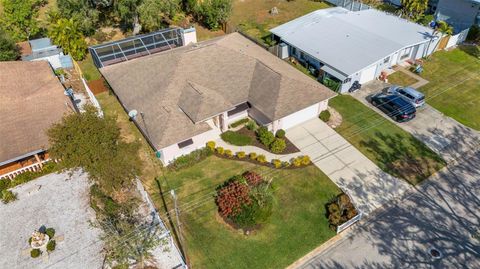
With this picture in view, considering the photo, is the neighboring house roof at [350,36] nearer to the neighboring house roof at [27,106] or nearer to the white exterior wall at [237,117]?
the white exterior wall at [237,117]

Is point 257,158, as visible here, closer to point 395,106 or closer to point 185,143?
point 185,143

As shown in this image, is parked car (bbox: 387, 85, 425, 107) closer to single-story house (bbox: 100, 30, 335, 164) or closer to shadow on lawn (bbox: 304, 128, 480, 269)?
single-story house (bbox: 100, 30, 335, 164)

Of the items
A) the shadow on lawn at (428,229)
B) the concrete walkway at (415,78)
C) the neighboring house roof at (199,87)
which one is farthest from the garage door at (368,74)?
the shadow on lawn at (428,229)

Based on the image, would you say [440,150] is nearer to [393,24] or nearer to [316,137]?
[316,137]

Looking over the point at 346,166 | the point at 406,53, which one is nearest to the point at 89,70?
the point at 346,166

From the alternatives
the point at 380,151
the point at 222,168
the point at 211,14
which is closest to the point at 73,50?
the point at 211,14

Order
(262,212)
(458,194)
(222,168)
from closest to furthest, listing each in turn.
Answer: (262,212) → (458,194) → (222,168)
